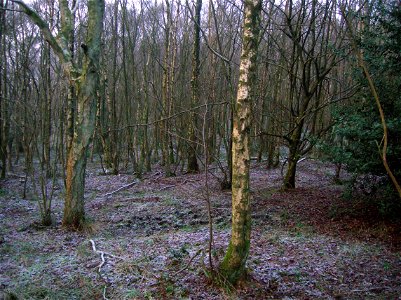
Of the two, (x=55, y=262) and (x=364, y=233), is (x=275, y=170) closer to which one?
(x=364, y=233)

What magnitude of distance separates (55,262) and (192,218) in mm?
3449

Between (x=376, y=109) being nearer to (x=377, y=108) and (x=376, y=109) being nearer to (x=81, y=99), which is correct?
(x=377, y=108)

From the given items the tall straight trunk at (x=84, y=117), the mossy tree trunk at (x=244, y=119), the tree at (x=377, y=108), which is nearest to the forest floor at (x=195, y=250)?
the tall straight trunk at (x=84, y=117)

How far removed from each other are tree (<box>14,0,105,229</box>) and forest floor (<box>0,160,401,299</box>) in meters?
0.62

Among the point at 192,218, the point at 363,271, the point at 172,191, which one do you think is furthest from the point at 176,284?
the point at 172,191

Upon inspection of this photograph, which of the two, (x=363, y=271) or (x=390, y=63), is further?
(x=390, y=63)

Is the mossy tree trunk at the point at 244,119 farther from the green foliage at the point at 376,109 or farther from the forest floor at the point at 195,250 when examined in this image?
the green foliage at the point at 376,109

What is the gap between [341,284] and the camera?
521cm

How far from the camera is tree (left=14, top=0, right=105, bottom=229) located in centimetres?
788

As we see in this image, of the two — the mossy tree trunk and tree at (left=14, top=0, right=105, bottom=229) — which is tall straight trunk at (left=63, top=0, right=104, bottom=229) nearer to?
tree at (left=14, top=0, right=105, bottom=229)

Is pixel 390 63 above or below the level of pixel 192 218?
above

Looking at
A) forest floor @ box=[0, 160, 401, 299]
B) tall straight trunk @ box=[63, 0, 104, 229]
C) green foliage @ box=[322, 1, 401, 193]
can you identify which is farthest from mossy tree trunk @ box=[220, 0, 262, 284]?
tall straight trunk @ box=[63, 0, 104, 229]

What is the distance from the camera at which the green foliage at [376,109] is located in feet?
21.7

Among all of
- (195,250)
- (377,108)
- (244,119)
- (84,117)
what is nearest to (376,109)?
(377,108)
